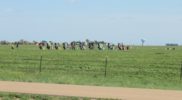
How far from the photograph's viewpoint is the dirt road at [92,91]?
19312 mm

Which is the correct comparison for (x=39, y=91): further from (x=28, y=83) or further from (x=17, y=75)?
(x=17, y=75)

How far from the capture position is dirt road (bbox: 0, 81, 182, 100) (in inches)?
760

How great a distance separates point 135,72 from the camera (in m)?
34.7

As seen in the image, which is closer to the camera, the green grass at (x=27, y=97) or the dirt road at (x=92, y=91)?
the green grass at (x=27, y=97)

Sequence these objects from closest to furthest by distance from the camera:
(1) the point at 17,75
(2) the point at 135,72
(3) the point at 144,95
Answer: (3) the point at 144,95, (1) the point at 17,75, (2) the point at 135,72

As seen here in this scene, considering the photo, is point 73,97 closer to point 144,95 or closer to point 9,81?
point 144,95

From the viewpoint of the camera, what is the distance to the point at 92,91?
20812mm

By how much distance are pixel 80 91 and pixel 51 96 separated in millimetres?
2289

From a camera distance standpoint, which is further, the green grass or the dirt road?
the dirt road

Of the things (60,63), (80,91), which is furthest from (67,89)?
(60,63)

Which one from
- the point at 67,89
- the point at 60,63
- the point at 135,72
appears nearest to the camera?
the point at 67,89

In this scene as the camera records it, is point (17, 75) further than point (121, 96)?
Yes

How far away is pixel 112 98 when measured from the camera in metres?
18.5

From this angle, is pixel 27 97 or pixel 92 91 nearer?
pixel 27 97
